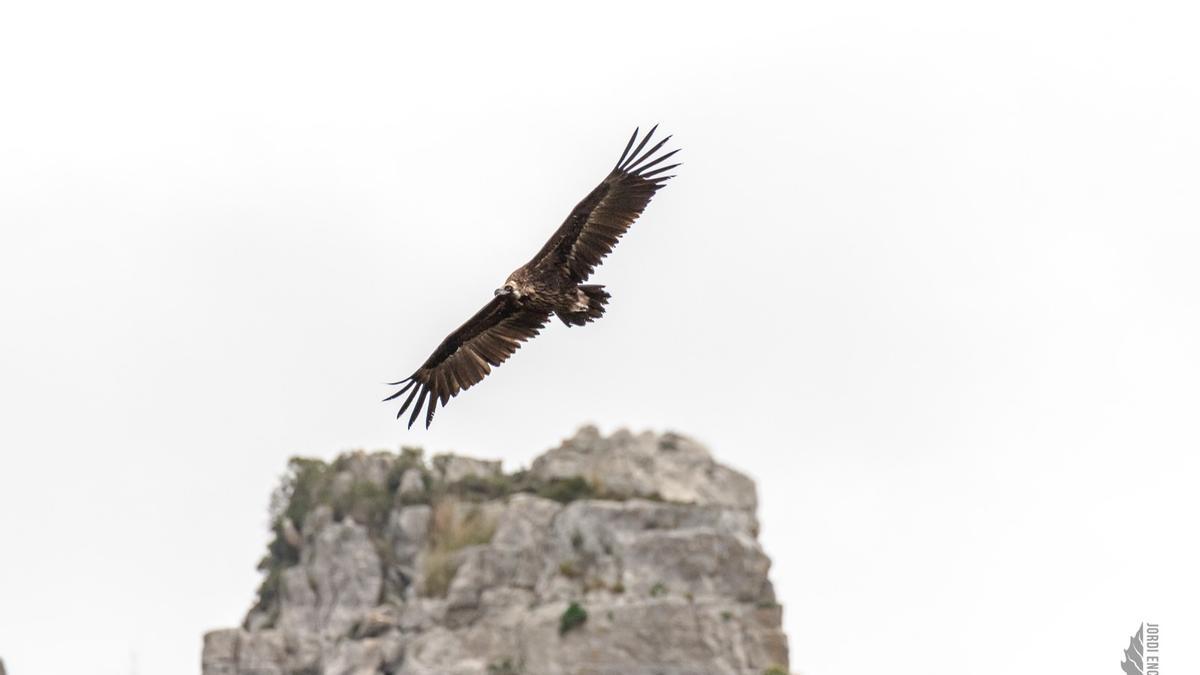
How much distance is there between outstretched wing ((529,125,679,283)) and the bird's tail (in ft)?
2.83

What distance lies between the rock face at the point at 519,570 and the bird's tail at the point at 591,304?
70735 mm

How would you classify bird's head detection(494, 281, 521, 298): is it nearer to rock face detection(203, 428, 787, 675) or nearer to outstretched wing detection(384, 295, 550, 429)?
outstretched wing detection(384, 295, 550, 429)

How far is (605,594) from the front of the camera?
327 feet

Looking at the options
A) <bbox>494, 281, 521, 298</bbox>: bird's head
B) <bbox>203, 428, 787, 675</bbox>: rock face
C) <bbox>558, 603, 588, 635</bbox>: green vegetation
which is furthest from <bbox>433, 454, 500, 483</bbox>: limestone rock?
<bbox>494, 281, 521, 298</bbox>: bird's head

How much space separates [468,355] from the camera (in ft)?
98.5

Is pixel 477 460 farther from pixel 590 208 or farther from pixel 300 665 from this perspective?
pixel 590 208

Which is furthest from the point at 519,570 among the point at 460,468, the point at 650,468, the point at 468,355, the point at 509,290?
the point at 509,290

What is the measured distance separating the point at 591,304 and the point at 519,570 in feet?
257

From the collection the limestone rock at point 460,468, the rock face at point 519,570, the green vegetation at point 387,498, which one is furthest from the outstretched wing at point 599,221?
the limestone rock at point 460,468

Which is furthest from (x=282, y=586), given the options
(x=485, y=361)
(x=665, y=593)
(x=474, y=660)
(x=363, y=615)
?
(x=485, y=361)

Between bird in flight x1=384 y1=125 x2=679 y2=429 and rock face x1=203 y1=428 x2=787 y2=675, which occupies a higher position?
rock face x1=203 y1=428 x2=787 y2=675

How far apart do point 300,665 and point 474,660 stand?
34.7 ft

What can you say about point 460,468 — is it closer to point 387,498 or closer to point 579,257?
point 387,498

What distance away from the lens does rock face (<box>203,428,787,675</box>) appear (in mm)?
97750
